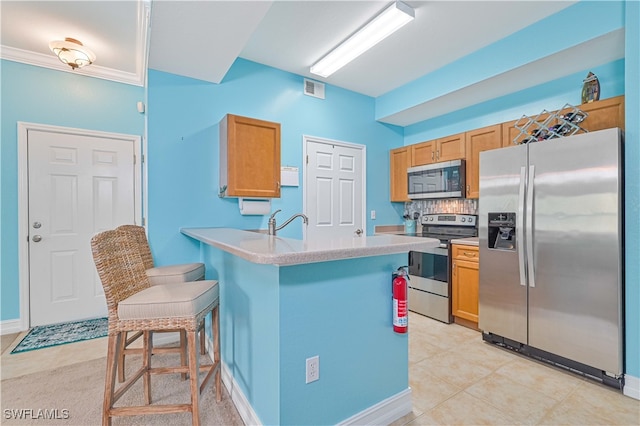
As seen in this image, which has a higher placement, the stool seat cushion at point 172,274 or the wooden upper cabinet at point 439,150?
the wooden upper cabinet at point 439,150

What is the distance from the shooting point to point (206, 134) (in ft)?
9.49

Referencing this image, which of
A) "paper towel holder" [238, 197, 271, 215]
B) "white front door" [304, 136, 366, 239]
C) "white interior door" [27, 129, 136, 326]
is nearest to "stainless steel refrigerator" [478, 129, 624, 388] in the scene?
"white front door" [304, 136, 366, 239]

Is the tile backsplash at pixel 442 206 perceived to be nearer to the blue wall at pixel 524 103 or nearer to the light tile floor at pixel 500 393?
the blue wall at pixel 524 103

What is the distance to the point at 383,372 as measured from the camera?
165 cm

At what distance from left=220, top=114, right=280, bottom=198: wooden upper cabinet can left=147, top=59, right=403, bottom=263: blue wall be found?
23 cm

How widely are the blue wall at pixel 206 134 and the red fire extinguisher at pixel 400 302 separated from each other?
1900 mm

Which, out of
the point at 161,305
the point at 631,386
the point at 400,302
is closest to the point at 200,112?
the point at 161,305

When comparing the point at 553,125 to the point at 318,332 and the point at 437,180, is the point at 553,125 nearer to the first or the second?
the point at 437,180

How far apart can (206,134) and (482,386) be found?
10.3 feet

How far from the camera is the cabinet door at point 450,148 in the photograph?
3.46 m

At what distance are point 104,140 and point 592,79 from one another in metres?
4.83

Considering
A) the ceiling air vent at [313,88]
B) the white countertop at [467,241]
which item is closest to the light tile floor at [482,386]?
the white countertop at [467,241]

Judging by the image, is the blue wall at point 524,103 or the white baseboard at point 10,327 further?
the white baseboard at point 10,327

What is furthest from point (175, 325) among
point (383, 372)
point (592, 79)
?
point (592, 79)
